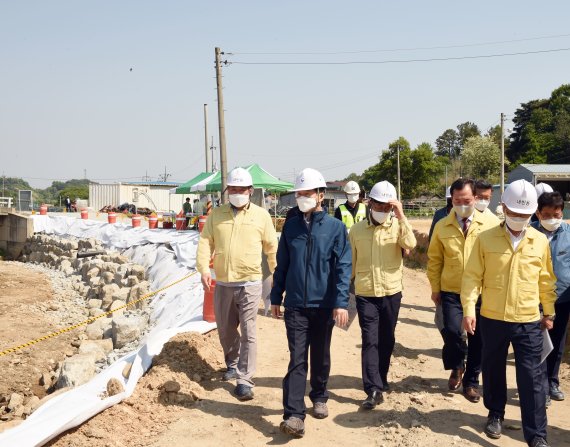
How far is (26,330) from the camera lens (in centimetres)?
1250

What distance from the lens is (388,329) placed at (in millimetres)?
5055

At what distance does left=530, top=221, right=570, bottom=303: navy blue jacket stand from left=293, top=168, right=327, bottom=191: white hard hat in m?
2.13

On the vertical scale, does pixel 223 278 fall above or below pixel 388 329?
above

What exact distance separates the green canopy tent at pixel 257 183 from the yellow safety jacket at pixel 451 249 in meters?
13.1

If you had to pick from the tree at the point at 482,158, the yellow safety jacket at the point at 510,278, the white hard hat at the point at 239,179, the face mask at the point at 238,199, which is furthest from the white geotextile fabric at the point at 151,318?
the tree at the point at 482,158

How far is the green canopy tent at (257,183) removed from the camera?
747 inches

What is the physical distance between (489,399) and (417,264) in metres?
11.5

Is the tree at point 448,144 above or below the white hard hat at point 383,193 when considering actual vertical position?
above

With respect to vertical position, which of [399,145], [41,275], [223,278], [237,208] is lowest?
[41,275]

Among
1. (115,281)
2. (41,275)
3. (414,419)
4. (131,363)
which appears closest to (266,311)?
(131,363)

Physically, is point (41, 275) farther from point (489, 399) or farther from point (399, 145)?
point (399, 145)

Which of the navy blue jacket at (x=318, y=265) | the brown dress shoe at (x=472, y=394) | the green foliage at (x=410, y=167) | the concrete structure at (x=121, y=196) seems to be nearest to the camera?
the navy blue jacket at (x=318, y=265)

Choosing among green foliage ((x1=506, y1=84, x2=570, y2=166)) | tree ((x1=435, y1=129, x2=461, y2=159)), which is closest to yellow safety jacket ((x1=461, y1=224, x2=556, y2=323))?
green foliage ((x1=506, y1=84, x2=570, y2=166))

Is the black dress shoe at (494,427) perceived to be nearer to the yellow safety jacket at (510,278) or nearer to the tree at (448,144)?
the yellow safety jacket at (510,278)
